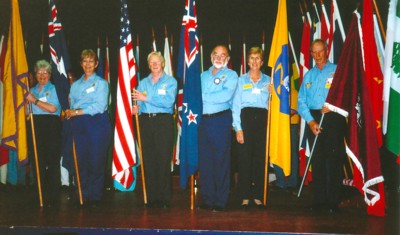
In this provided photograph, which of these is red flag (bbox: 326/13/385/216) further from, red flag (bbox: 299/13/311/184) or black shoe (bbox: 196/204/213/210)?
red flag (bbox: 299/13/311/184)

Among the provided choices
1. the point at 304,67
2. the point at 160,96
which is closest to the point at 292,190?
the point at 304,67

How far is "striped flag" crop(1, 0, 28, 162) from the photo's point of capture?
436 cm

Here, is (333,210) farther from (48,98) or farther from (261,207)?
(48,98)

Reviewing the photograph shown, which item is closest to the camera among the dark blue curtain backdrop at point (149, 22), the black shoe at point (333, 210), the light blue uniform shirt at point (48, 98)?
the black shoe at point (333, 210)

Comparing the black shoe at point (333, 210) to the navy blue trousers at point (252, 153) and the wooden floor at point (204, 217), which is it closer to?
the wooden floor at point (204, 217)

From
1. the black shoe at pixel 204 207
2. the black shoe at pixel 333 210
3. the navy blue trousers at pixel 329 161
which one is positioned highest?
the navy blue trousers at pixel 329 161

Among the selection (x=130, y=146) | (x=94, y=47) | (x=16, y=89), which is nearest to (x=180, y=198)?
(x=130, y=146)

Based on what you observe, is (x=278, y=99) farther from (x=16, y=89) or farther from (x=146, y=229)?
(x=16, y=89)

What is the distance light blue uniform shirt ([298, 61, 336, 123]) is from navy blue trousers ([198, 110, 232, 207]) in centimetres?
78

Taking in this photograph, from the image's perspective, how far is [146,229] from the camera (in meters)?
3.06

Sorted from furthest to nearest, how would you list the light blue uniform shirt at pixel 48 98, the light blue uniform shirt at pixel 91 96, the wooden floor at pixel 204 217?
the light blue uniform shirt at pixel 48 98
the light blue uniform shirt at pixel 91 96
the wooden floor at pixel 204 217

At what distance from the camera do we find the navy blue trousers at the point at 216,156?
154 inches

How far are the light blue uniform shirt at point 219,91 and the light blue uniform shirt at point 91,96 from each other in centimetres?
106

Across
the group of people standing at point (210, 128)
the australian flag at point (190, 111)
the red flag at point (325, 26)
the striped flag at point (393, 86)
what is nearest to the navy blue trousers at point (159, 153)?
the group of people standing at point (210, 128)
